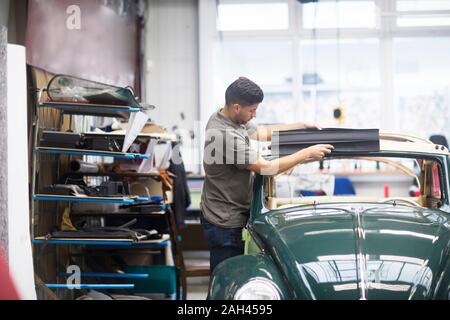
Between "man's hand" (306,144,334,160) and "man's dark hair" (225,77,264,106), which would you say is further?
"man's dark hair" (225,77,264,106)

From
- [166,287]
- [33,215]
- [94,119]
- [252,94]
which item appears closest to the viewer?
[252,94]

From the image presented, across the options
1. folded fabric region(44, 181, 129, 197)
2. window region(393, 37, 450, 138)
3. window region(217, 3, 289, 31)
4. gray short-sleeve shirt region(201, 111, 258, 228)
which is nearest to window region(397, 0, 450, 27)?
window region(393, 37, 450, 138)

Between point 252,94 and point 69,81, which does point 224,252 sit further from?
point 69,81

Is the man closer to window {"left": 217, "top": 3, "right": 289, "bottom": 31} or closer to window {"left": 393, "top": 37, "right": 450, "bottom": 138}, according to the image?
window {"left": 217, "top": 3, "right": 289, "bottom": 31}

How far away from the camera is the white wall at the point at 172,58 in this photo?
394 inches

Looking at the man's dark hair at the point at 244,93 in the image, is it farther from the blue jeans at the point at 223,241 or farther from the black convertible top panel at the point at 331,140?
the blue jeans at the point at 223,241

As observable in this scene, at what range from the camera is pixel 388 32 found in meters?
9.98

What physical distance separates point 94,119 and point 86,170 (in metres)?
1.19

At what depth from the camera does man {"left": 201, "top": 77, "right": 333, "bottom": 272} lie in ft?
12.2

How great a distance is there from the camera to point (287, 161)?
3607mm

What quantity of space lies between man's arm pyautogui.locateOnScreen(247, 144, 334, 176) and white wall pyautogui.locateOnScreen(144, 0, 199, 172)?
633cm

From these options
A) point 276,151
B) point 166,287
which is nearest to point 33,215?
point 166,287

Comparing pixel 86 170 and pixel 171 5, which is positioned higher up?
pixel 171 5

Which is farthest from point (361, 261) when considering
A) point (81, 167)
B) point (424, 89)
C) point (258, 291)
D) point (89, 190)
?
point (424, 89)
